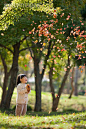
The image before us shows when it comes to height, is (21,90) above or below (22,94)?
above

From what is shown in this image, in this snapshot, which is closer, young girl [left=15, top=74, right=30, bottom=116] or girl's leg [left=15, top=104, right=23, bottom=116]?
young girl [left=15, top=74, right=30, bottom=116]

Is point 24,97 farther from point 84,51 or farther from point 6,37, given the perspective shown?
point 84,51

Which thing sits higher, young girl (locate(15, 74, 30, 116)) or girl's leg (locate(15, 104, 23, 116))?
young girl (locate(15, 74, 30, 116))

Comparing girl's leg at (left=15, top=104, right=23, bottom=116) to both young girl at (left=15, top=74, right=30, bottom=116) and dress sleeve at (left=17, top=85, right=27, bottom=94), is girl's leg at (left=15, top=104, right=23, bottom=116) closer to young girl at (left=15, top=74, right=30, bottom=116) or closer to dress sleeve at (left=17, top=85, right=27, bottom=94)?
young girl at (left=15, top=74, right=30, bottom=116)

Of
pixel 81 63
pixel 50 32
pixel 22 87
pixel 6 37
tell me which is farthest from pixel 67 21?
pixel 22 87

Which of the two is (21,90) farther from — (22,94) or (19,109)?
(19,109)

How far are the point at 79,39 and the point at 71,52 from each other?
1.06 metres

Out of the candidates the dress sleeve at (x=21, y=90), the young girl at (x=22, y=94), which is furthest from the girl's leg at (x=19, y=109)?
the dress sleeve at (x=21, y=90)

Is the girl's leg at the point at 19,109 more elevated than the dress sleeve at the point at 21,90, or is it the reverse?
the dress sleeve at the point at 21,90

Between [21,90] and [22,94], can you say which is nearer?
[21,90]

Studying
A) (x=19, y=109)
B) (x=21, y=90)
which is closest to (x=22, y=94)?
(x=21, y=90)

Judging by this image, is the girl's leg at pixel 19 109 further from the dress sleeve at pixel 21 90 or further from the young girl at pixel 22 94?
the dress sleeve at pixel 21 90

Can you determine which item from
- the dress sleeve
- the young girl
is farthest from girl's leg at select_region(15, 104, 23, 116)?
the dress sleeve

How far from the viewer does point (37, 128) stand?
5969 millimetres
